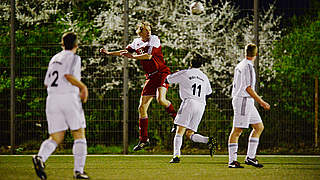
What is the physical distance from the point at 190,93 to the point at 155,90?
1.20 metres

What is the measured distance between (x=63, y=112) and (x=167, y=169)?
92.0 inches

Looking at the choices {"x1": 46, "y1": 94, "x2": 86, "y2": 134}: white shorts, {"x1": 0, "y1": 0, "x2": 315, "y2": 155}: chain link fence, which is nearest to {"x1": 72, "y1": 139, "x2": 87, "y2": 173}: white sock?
{"x1": 46, "y1": 94, "x2": 86, "y2": 134}: white shorts

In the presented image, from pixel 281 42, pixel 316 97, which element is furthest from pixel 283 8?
pixel 316 97

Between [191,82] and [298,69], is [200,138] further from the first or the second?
[298,69]

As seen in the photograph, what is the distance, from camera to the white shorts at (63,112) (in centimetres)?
639

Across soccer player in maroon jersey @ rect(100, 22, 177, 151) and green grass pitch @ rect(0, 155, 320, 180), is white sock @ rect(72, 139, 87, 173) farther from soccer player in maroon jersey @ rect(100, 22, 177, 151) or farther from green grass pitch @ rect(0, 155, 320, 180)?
soccer player in maroon jersey @ rect(100, 22, 177, 151)

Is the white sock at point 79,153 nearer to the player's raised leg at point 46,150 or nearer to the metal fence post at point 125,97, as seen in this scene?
the player's raised leg at point 46,150

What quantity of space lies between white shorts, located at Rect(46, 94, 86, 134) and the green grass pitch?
79 centimetres

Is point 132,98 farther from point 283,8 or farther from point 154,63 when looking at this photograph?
point 283,8

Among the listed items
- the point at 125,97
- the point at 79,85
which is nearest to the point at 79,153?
the point at 79,85

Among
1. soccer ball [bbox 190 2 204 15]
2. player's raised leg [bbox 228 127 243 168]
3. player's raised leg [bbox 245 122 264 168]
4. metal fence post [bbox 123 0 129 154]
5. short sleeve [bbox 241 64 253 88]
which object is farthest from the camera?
metal fence post [bbox 123 0 129 154]

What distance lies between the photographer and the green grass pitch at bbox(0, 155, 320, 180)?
7191 millimetres

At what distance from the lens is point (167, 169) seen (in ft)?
26.8

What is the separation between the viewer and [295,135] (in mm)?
11500
